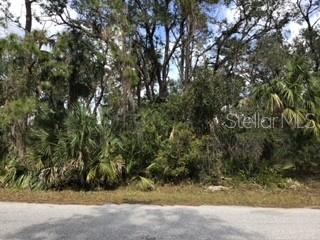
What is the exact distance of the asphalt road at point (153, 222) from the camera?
691 cm

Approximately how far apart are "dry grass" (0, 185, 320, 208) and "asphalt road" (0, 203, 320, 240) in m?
0.88

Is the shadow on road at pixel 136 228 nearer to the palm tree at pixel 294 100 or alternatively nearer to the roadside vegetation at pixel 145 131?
the roadside vegetation at pixel 145 131

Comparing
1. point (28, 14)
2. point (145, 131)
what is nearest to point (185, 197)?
point (145, 131)

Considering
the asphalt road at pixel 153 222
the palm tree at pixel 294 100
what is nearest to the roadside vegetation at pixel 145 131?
the palm tree at pixel 294 100

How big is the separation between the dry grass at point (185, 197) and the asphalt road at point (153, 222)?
34.5 inches

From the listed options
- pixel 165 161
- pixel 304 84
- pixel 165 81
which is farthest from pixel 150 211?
pixel 165 81

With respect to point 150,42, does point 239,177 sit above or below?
below

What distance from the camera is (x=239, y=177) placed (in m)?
14.9

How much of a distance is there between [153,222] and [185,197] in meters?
4.05

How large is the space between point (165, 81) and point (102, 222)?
1639cm

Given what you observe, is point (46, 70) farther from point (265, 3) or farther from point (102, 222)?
point (265, 3)

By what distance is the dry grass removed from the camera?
35.5 ft

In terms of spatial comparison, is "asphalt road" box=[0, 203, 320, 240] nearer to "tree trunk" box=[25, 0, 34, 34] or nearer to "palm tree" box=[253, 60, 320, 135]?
"palm tree" box=[253, 60, 320, 135]

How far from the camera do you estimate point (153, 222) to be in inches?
314
